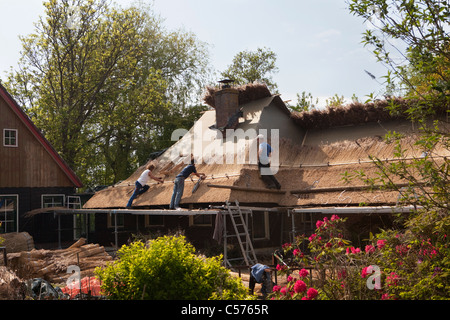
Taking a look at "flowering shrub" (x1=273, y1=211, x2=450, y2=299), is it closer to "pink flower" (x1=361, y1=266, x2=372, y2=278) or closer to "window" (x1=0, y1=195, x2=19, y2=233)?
"pink flower" (x1=361, y1=266, x2=372, y2=278)

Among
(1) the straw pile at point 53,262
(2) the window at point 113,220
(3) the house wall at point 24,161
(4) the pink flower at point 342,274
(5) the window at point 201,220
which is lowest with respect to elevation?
(1) the straw pile at point 53,262

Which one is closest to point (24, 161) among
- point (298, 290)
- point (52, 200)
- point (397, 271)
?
point (52, 200)

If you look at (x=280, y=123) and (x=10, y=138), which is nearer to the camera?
(x=280, y=123)

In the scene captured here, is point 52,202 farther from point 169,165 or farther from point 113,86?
point 113,86

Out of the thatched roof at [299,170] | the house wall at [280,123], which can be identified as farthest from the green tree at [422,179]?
the house wall at [280,123]

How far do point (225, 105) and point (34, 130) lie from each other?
27.1 feet

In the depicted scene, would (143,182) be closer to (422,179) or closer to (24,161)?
(24,161)

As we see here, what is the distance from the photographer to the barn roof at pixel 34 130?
1898 centimetres

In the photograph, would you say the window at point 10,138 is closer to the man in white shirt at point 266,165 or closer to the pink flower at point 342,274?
the man in white shirt at point 266,165

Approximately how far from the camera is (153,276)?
5.45 m

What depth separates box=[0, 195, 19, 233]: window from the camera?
18.7m

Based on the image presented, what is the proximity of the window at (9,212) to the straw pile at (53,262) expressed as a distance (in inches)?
285

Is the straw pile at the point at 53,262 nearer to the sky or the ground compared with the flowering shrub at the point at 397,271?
nearer to the ground

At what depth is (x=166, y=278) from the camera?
5480mm
